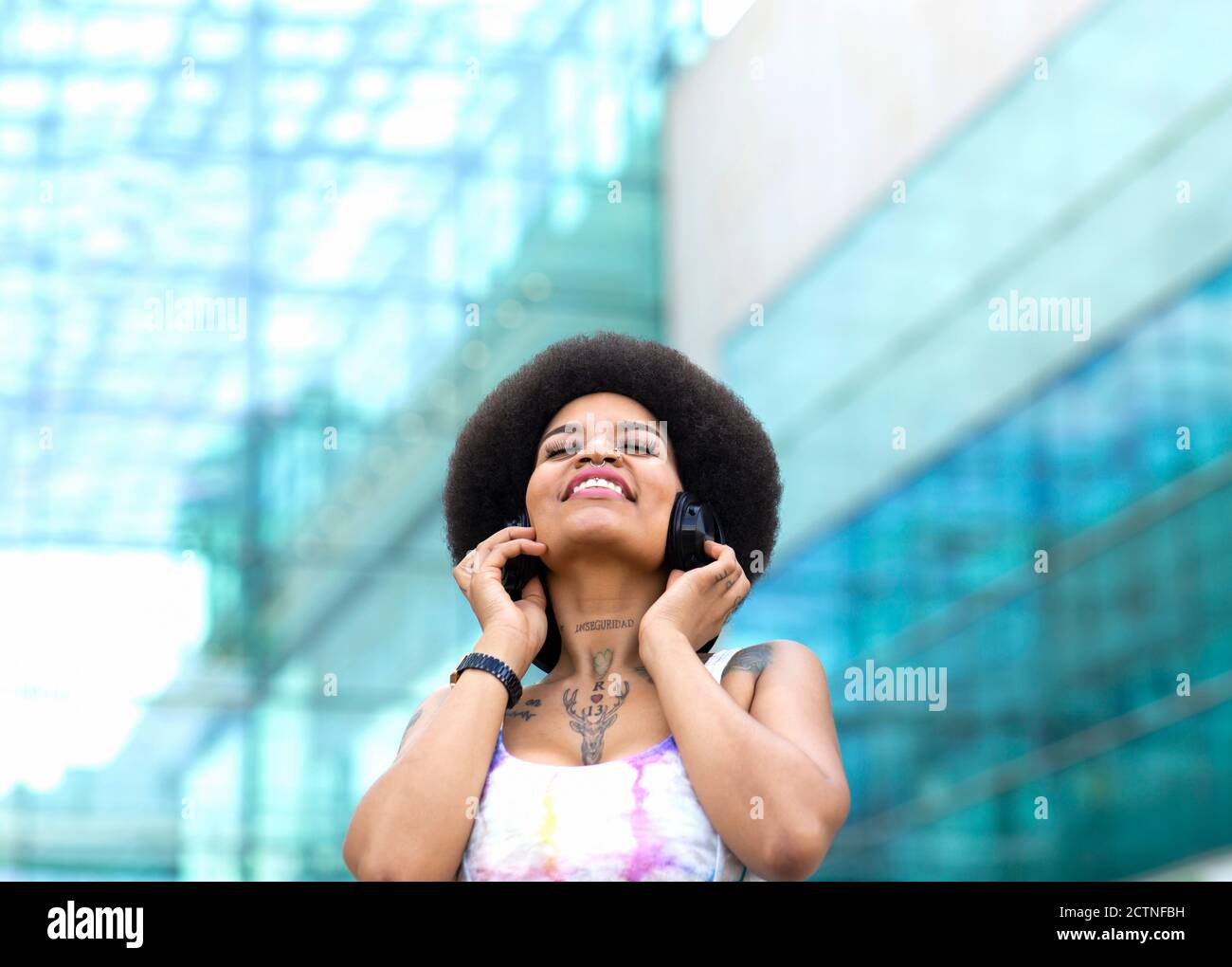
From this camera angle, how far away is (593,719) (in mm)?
3543

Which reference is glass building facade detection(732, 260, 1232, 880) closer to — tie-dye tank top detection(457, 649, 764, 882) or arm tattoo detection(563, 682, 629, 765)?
arm tattoo detection(563, 682, 629, 765)

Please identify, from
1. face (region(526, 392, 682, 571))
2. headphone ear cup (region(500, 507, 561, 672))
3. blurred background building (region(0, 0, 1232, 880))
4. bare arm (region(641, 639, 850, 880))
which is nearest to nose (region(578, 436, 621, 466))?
face (region(526, 392, 682, 571))

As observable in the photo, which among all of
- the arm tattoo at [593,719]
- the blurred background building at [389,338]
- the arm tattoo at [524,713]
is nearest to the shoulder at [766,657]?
the arm tattoo at [593,719]

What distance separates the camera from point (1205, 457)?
13062mm

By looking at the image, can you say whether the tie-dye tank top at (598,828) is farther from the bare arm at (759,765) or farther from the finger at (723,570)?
the finger at (723,570)

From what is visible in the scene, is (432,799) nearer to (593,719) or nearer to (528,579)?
(593,719)

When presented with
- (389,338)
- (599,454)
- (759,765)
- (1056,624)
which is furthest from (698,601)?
(389,338)

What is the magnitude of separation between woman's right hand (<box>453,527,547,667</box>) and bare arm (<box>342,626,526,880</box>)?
0.19 metres

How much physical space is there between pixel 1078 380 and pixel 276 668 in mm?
7864

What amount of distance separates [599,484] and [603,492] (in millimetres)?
24

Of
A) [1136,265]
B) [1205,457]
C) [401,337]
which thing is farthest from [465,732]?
[401,337]

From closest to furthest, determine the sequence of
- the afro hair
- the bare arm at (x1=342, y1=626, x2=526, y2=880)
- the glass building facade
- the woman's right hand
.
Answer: the bare arm at (x1=342, y1=626, x2=526, y2=880) → the woman's right hand → the afro hair → the glass building facade

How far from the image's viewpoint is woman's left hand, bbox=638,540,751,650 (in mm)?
3521
